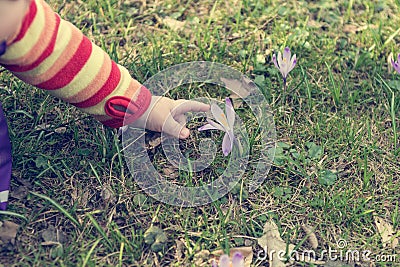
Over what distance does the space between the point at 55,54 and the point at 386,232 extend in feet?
4.25

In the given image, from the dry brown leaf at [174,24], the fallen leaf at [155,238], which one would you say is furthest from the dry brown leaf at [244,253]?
the dry brown leaf at [174,24]

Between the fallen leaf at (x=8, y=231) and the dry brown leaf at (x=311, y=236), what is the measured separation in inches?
39.7

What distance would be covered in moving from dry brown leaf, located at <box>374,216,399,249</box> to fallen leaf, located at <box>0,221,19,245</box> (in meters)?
1.28

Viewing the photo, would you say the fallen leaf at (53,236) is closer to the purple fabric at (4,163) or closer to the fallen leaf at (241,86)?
the purple fabric at (4,163)

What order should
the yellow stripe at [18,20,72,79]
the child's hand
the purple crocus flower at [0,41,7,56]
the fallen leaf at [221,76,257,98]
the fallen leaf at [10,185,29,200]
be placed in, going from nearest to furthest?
the purple crocus flower at [0,41,7,56]
the yellow stripe at [18,20,72,79]
the fallen leaf at [10,185,29,200]
the child's hand
the fallen leaf at [221,76,257,98]

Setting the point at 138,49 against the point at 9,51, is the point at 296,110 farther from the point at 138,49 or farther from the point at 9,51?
the point at 9,51

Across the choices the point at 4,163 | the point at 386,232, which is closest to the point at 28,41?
the point at 4,163

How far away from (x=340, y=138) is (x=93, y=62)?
39.9 inches

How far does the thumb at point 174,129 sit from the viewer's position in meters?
2.10

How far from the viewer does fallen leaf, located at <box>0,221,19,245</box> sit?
1.82m

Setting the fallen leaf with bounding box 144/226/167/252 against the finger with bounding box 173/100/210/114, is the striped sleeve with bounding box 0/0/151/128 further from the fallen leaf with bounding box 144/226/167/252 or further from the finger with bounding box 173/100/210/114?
the fallen leaf with bounding box 144/226/167/252
